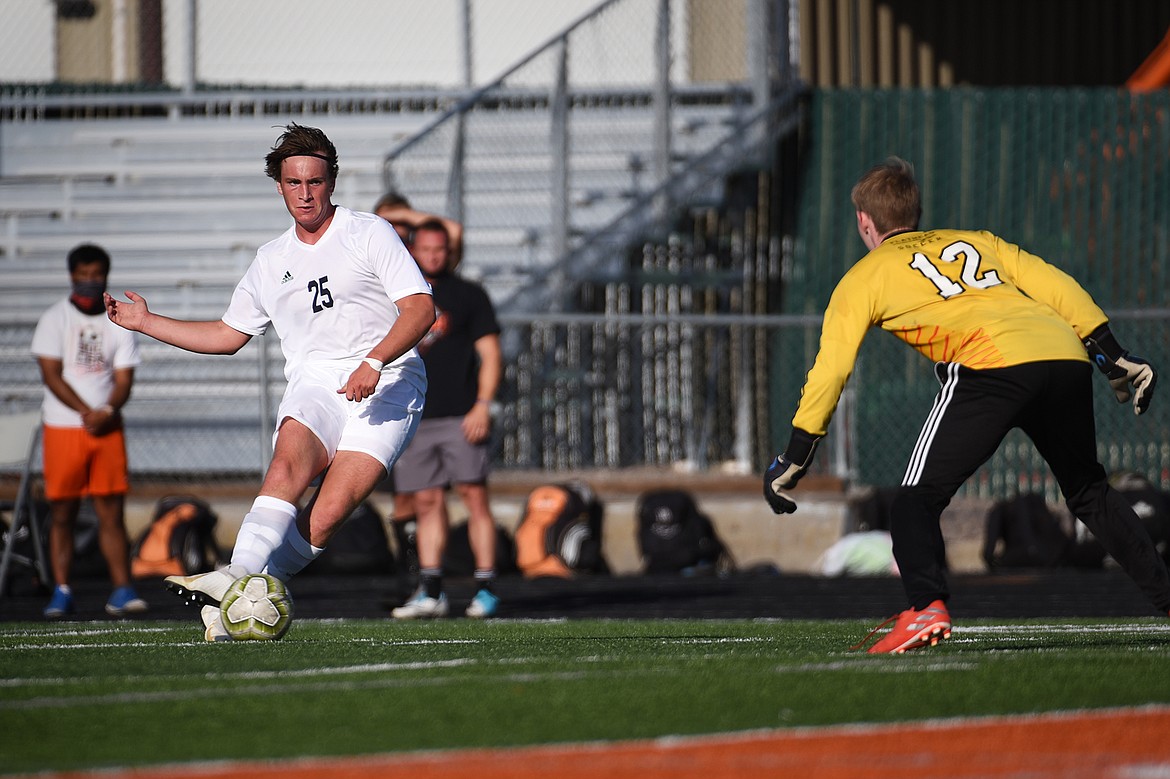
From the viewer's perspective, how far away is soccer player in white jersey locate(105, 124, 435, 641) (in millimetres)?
6254

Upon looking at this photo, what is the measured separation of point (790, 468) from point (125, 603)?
222 inches

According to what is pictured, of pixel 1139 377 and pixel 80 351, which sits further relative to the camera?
pixel 80 351

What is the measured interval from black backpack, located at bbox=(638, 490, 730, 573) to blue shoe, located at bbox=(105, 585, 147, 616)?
4.49 meters

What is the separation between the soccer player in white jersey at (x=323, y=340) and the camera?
6254mm

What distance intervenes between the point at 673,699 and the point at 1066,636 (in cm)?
293

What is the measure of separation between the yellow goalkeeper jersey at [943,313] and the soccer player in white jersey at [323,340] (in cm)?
155

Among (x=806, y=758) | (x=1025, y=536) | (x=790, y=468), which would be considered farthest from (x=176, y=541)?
(x=806, y=758)

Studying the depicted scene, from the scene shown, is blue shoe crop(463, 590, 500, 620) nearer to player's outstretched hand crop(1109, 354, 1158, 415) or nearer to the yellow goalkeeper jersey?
the yellow goalkeeper jersey

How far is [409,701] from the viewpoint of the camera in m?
4.56

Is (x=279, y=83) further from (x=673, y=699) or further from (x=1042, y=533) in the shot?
(x=673, y=699)

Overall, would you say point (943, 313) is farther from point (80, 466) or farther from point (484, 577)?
point (80, 466)

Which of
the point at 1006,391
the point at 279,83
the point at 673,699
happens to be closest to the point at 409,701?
the point at 673,699

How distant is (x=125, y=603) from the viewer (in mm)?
10078

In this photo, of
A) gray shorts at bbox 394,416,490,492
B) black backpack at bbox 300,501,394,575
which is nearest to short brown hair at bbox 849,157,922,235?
gray shorts at bbox 394,416,490,492
